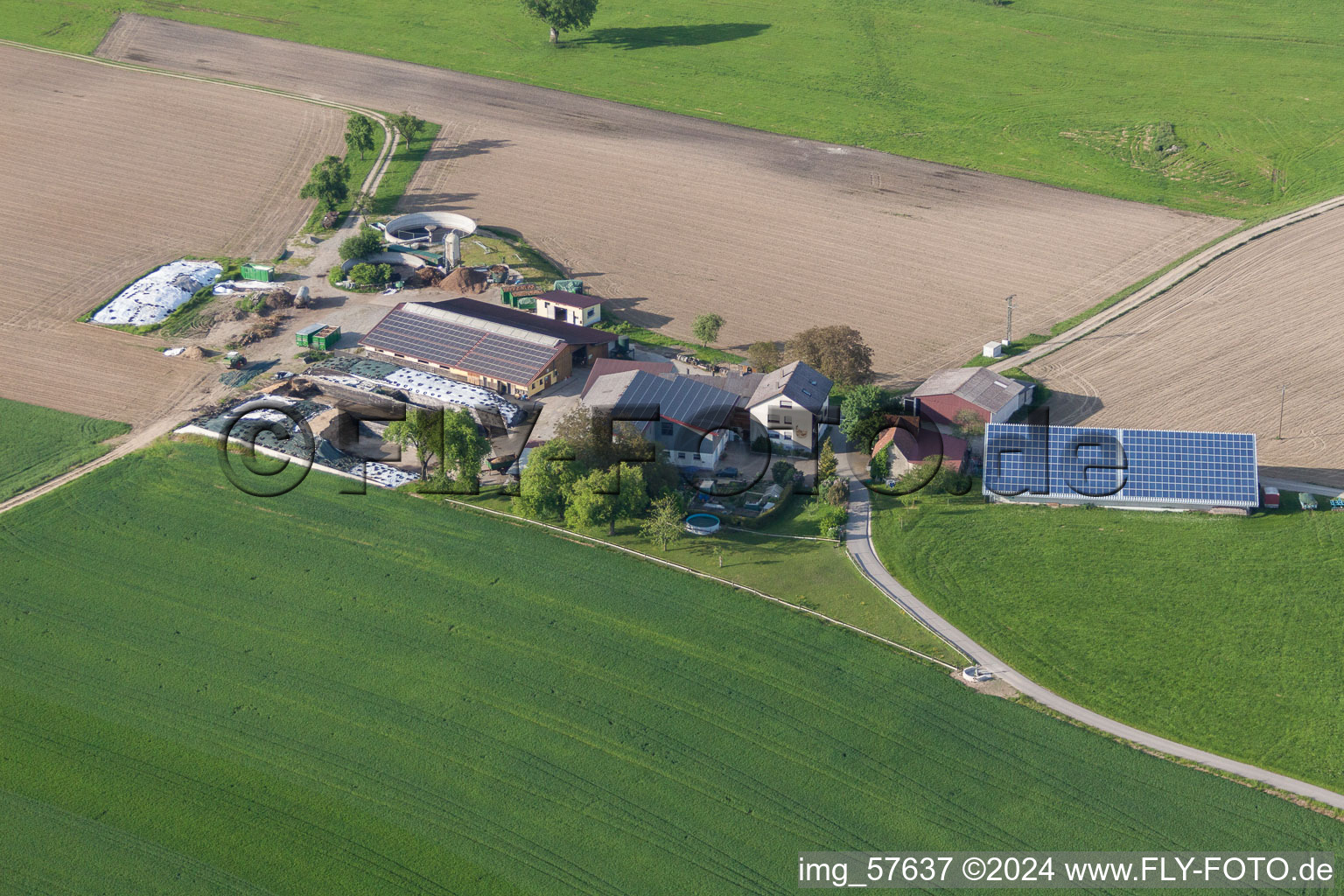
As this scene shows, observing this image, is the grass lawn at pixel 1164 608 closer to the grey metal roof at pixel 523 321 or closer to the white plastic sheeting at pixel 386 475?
the grey metal roof at pixel 523 321

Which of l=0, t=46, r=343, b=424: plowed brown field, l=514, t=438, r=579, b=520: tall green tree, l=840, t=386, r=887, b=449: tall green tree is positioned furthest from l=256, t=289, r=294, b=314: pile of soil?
l=840, t=386, r=887, b=449: tall green tree

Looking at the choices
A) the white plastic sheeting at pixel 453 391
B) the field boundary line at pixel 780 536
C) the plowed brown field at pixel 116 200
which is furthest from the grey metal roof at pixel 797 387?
the plowed brown field at pixel 116 200

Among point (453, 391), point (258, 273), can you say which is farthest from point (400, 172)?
point (453, 391)

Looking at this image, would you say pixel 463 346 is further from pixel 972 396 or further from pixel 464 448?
pixel 972 396

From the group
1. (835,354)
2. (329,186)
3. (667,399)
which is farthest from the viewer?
(329,186)

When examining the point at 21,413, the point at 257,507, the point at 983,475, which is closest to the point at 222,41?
the point at 21,413
